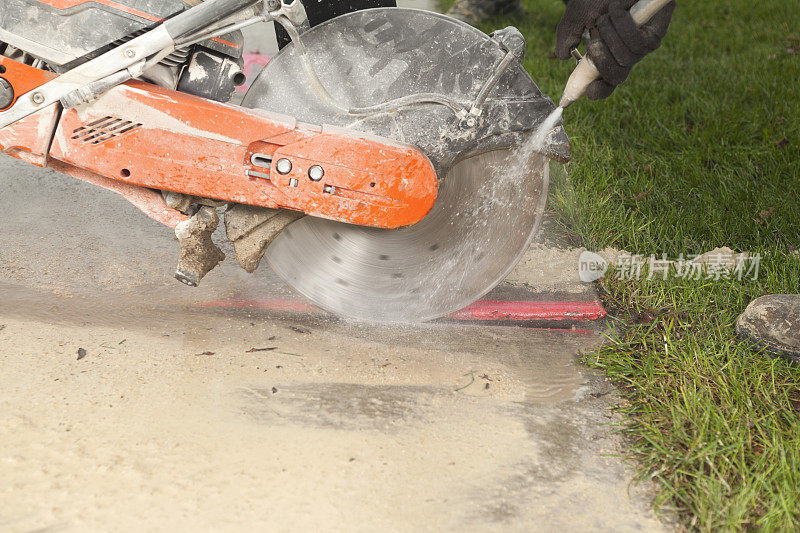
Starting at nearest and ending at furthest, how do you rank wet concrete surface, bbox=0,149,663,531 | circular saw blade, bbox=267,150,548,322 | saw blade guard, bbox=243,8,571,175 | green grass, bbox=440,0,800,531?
wet concrete surface, bbox=0,149,663,531, green grass, bbox=440,0,800,531, saw blade guard, bbox=243,8,571,175, circular saw blade, bbox=267,150,548,322

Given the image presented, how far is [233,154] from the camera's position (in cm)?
207

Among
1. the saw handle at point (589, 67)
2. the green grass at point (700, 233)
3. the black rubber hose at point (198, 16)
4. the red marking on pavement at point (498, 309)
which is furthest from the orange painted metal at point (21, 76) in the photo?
the green grass at point (700, 233)

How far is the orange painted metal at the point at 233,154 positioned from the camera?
2.04m

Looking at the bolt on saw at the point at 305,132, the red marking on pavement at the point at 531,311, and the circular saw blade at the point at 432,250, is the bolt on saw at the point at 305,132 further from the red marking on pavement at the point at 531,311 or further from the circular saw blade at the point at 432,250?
the red marking on pavement at the point at 531,311

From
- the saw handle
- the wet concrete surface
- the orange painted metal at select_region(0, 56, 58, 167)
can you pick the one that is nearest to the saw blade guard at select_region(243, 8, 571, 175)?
the saw handle

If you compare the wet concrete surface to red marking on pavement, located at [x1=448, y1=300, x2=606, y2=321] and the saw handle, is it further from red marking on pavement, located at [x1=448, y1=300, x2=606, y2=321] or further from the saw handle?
the saw handle

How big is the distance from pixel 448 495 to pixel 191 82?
136 cm

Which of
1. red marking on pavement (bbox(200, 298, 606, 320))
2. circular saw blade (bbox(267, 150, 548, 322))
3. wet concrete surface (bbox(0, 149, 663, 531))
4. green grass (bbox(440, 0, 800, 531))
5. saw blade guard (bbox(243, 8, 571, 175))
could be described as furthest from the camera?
red marking on pavement (bbox(200, 298, 606, 320))

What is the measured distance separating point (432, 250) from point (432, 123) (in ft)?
1.44

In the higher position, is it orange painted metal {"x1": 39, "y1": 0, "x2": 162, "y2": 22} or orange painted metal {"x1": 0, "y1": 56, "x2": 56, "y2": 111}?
orange painted metal {"x1": 39, "y1": 0, "x2": 162, "y2": 22}

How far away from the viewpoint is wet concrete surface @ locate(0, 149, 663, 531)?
1.66 meters

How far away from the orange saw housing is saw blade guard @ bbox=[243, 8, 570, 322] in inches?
5.1

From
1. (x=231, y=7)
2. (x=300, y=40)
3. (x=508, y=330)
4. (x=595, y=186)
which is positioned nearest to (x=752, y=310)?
(x=508, y=330)

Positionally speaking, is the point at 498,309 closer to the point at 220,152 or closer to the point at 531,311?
the point at 531,311
